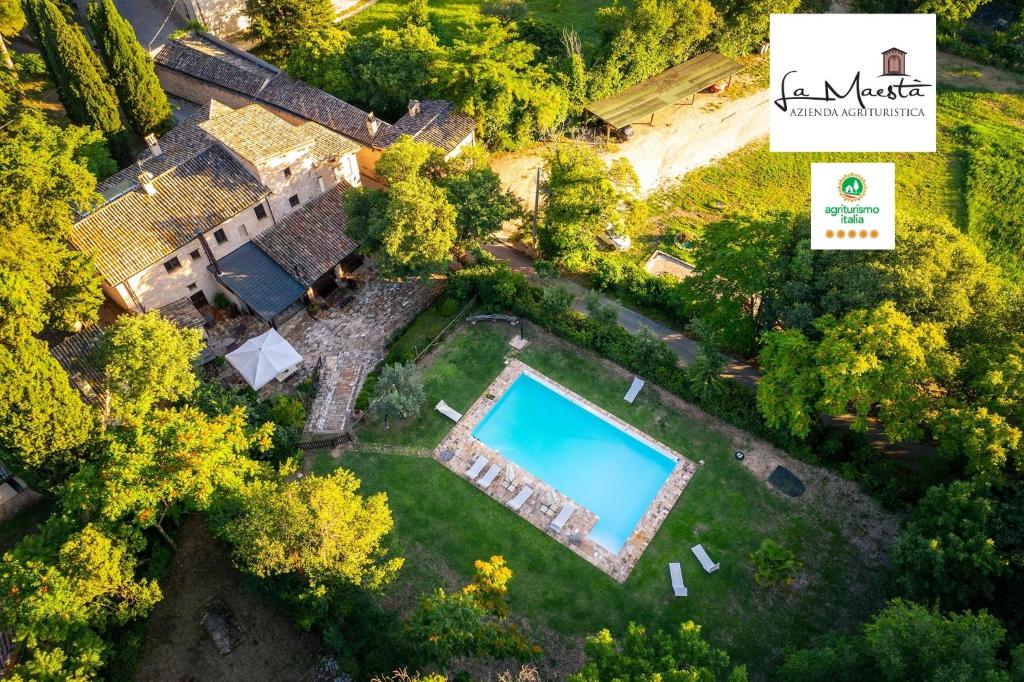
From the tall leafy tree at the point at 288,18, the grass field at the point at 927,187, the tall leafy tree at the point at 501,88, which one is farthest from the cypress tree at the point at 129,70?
the grass field at the point at 927,187

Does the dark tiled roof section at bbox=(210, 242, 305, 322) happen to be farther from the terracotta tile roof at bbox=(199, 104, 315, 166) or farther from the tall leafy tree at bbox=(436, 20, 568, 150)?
the tall leafy tree at bbox=(436, 20, 568, 150)

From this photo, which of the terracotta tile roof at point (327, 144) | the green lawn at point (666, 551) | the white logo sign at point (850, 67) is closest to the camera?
the green lawn at point (666, 551)

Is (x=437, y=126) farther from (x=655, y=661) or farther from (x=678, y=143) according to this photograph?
(x=655, y=661)

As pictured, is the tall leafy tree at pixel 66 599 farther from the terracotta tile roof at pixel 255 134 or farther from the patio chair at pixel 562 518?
the terracotta tile roof at pixel 255 134

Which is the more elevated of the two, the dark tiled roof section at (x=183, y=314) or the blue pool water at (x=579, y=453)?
the dark tiled roof section at (x=183, y=314)

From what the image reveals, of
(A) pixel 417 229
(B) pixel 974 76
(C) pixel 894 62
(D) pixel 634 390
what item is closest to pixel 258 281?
(A) pixel 417 229

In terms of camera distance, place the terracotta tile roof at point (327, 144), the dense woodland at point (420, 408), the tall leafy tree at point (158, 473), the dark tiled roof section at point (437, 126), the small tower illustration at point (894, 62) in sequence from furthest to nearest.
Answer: the dark tiled roof section at point (437, 126) → the terracotta tile roof at point (327, 144) → the small tower illustration at point (894, 62) → the tall leafy tree at point (158, 473) → the dense woodland at point (420, 408)

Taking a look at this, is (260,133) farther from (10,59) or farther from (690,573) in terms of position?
Result: (690,573)
